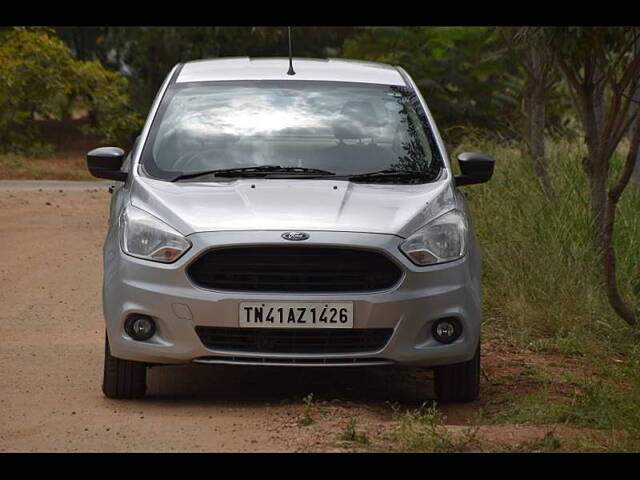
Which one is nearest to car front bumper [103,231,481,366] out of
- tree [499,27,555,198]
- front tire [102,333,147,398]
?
front tire [102,333,147,398]

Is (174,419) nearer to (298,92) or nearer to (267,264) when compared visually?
(267,264)

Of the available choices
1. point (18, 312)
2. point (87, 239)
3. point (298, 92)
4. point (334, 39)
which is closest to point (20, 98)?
point (334, 39)

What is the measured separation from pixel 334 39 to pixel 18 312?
66.0 ft

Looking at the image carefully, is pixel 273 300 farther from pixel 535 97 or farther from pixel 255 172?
pixel 535 97

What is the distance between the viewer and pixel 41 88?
85.8ft

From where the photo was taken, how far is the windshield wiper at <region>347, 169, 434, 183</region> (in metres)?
7.77

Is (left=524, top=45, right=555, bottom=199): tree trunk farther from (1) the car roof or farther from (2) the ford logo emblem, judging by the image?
(2) the ford logo emblem

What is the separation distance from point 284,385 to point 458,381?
105 cm

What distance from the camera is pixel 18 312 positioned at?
10.4 m

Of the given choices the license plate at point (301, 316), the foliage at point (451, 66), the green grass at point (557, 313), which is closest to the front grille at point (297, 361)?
the license plate at point (301, 316)

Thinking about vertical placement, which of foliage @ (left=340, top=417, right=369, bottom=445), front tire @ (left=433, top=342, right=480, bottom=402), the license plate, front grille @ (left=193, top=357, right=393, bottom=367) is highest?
the license plate

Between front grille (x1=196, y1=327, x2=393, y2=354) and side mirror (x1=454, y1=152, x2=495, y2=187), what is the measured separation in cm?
141

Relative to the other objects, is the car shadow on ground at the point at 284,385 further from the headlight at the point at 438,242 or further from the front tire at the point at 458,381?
the headlight at the point at 438,242

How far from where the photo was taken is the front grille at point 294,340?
23.0 feet
